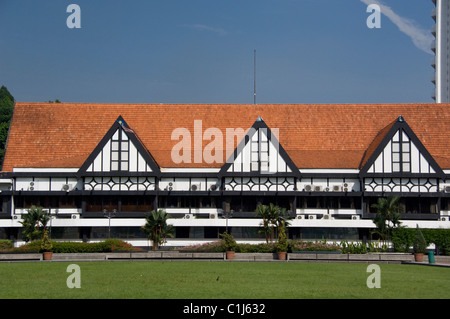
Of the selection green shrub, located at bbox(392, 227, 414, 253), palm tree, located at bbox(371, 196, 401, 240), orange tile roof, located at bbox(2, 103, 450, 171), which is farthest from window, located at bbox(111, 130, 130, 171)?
green shrub, located at bbox(392, 227, 414, 253)

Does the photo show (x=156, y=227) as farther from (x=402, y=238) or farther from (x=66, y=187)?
(x=402, y=238)

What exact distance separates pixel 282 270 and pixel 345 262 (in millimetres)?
9246

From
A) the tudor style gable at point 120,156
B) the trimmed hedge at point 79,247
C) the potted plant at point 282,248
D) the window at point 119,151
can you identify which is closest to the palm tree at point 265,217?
the potted plant at point 282,248

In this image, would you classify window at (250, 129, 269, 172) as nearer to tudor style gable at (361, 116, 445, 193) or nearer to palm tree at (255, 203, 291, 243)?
palm tree at (255, 203, 291, 243)

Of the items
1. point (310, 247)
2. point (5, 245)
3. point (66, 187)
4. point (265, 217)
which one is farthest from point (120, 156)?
point (310, 247)

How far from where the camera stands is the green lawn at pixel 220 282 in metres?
25.3

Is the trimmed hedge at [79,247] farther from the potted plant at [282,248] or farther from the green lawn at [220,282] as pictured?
the potted plant at [282,248]

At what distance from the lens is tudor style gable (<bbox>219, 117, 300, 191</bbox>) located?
61.7 meters

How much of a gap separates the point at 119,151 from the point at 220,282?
34649 mm

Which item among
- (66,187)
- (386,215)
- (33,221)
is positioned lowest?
(33,221)

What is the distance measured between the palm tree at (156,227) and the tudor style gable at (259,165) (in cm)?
817

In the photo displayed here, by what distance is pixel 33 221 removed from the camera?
56938mm
